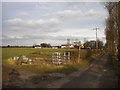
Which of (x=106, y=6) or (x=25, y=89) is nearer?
(x=25, y=89)

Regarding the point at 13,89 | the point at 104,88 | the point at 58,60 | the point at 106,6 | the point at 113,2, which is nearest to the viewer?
the point at 13,89

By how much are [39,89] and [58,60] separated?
35.4ft

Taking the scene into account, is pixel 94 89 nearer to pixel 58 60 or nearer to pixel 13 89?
pixel 13 89

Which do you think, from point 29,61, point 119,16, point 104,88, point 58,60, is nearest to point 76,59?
point 58,60

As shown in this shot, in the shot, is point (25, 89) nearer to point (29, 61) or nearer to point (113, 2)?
point (29, 61)

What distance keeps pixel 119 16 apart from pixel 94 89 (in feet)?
41.7

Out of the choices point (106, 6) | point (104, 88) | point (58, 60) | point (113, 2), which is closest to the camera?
point (104, 88)

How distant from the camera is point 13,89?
23.9ft

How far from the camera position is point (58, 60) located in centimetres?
1817

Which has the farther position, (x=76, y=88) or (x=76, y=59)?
(x=76, y=59)

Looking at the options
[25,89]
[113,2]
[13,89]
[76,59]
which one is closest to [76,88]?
[25,89]

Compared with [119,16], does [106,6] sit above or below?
above

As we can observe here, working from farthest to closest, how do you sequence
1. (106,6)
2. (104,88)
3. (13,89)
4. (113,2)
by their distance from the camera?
(106,6) → (113,2) → (104,88) → (13,89)

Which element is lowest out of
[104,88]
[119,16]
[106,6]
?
[104,88]
